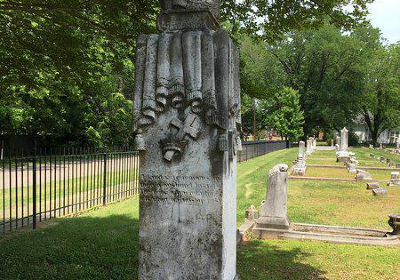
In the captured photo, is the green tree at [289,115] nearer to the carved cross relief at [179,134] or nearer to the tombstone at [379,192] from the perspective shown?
the tombstone at [379,192]

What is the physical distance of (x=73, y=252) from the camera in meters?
6.79

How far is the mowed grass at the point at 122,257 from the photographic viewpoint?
5.98 m

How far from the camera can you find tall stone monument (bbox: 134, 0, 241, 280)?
11.5 ft

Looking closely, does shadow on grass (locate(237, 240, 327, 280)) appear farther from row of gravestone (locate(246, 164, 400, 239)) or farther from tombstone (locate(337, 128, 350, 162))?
tombstone (locate(337, 128, 350, 162))

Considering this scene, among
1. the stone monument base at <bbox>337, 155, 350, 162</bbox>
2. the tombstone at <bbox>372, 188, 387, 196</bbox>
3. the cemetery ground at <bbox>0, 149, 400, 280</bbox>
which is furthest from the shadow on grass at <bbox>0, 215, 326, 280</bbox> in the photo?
the stone monument base at <bbox>337, 155, 350, 162</bbox>

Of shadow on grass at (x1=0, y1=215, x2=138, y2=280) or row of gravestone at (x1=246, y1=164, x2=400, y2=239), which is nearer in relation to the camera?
shadow on grass at (x1=0, y1=215, x2=138, y2=280)

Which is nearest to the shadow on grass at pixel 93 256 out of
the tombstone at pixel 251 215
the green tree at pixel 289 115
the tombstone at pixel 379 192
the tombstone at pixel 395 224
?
the tombstone at pixel 251 215

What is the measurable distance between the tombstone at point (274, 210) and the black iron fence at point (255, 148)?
16775 millimetres

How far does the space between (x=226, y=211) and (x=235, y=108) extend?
103 cm

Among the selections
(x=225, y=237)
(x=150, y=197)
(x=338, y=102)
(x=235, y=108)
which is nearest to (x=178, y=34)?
(x=235, y=108)

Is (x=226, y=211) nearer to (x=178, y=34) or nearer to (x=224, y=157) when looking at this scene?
(x=224, y=157)

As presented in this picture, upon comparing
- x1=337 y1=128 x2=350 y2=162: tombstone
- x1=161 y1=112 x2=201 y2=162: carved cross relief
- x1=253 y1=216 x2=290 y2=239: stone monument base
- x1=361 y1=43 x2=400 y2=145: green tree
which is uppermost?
x1=361 y1=43 x2=400 y2=145: green tree

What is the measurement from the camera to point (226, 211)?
369 centimetres

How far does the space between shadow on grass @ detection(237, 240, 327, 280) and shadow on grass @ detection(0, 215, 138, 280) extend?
197 centimetres
